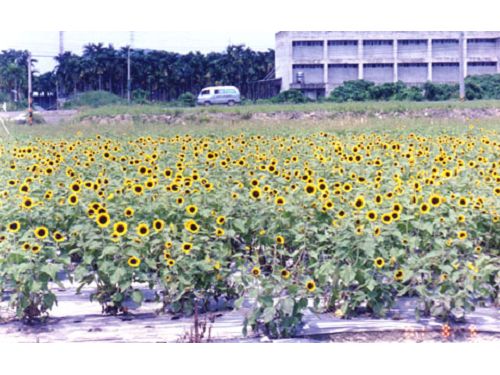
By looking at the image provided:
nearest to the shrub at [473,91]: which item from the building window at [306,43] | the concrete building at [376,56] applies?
the concrete building at [376,56]

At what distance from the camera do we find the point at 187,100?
8.31 meters

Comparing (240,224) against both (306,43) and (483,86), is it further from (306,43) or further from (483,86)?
(483,86)

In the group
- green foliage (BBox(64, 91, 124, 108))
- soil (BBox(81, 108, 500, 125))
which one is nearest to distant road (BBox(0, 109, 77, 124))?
green foliage (BBox(64, 91, 124, 108))

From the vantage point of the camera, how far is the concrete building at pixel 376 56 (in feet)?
23.0

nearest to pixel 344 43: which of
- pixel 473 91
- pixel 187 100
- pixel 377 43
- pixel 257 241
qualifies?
pixel 377 43

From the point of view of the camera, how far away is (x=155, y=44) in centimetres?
604

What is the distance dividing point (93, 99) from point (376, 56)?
3169 millimetres

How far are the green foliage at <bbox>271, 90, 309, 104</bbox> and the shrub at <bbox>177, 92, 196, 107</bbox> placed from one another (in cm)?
101

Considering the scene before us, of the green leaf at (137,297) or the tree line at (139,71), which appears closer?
the green leaf at (137,297)

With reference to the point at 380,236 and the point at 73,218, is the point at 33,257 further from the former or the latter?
the point at 380,236

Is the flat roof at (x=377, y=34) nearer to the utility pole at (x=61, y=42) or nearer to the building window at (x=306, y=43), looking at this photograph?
the building window at (x=306, y=43)

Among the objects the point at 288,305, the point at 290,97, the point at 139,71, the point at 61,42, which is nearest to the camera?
the point at 288,305

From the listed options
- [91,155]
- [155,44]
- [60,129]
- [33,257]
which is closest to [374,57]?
[155,44]

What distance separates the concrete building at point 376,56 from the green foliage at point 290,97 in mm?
115
